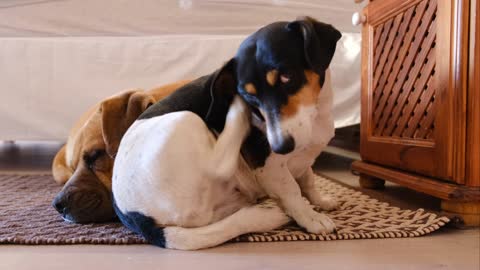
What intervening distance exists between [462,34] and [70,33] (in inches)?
82.8

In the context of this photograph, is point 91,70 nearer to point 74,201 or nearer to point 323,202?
point 74,201

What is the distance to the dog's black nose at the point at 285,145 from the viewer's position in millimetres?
1065

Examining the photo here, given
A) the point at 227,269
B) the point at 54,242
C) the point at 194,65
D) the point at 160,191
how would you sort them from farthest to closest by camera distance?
the point at 194,65, the point at 54,242, the point at 160,191, the point at 227,269

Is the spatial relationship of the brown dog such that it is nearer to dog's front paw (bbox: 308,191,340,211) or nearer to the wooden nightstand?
dog's front paw (bbox: 308,191,340,211)

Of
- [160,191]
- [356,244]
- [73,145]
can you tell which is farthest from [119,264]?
[73,145]

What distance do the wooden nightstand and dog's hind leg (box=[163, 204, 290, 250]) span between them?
20.4 inches

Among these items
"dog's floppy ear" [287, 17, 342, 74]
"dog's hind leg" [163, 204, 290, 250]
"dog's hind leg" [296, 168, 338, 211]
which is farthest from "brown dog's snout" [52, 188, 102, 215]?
"dog's floppy ear" [287, 17, 342, 74]

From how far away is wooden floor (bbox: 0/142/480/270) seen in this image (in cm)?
101

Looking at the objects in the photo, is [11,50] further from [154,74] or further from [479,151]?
[479,151]

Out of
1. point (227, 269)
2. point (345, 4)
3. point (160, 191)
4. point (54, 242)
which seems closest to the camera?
point (227, 269)

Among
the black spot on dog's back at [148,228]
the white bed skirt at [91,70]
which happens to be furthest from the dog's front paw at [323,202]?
the white bed skirt at [91,70]

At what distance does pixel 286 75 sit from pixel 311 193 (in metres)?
0.56

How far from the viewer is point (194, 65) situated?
241 centimetres

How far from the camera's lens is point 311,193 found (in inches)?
60.5
